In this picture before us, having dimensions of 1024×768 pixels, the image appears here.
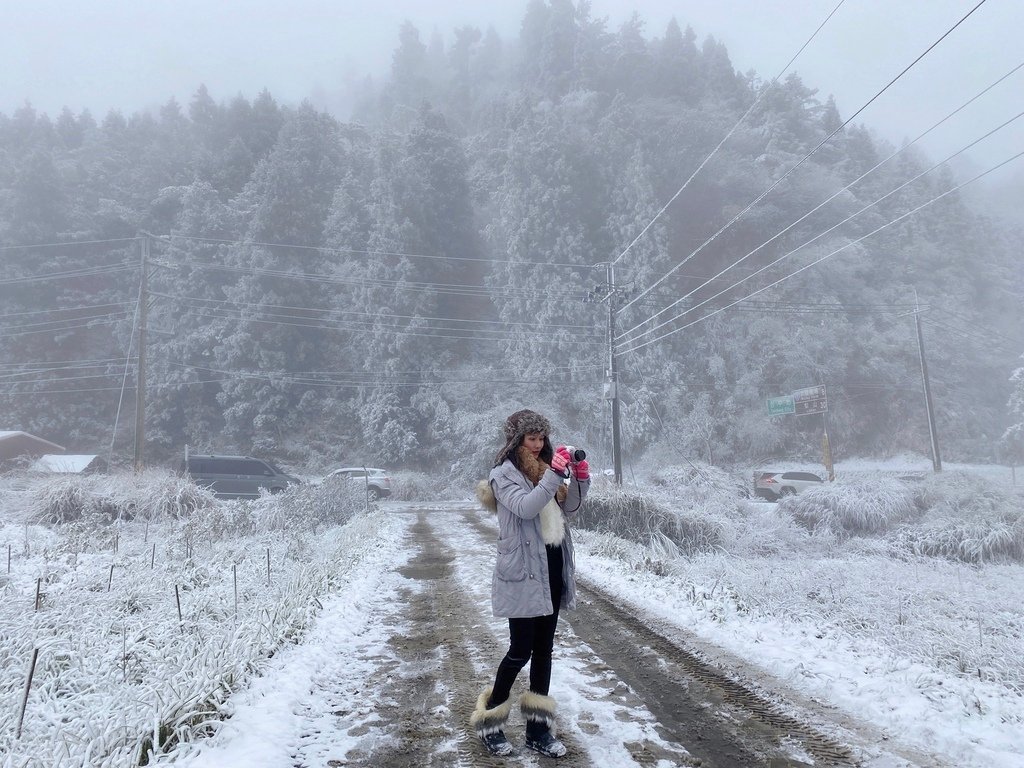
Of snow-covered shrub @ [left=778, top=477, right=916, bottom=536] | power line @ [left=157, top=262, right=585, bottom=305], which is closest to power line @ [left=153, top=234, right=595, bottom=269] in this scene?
power line @ [left=157, top=262, right=585, bottom=305]

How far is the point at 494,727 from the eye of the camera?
333 centimetres

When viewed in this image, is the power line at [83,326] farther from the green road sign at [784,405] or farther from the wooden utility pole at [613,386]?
the green road sign at [784,405]

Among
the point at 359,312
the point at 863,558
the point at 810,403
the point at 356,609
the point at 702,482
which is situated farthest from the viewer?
the point at 359,312

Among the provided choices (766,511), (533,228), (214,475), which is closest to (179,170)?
(533,228)

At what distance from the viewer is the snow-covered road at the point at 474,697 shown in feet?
10.5

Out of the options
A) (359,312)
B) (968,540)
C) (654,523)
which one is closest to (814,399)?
(968,540)

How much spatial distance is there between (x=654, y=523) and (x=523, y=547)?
466 inches

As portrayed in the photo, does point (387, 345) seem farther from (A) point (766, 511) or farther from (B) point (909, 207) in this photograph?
(B) point (909, 207)

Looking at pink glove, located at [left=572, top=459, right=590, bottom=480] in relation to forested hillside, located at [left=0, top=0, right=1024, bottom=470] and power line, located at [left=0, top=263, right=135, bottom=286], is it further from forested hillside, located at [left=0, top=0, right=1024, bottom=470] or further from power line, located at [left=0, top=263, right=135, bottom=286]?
power line, located at [left=0, top=263, right=135, bottom=286]

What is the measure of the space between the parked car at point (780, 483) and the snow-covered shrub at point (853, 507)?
8071 millimetres

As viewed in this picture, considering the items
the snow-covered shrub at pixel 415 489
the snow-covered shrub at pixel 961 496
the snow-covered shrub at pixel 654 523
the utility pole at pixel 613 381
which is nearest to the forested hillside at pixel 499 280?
the snow-covered shrub at pixel 415 489

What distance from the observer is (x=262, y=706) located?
366 cm

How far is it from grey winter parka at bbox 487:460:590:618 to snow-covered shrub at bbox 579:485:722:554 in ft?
33.6

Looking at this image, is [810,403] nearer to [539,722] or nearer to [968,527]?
[968,527]
